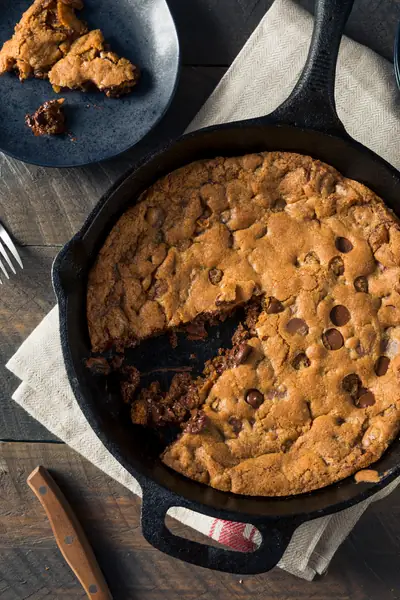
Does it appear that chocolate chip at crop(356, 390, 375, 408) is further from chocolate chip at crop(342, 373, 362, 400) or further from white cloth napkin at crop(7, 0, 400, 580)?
white cloth napkin at crop(7, 0, 400, 580)

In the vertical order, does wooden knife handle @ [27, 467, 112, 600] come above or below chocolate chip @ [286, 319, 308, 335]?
below

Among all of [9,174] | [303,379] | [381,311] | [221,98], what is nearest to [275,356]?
[303,379]

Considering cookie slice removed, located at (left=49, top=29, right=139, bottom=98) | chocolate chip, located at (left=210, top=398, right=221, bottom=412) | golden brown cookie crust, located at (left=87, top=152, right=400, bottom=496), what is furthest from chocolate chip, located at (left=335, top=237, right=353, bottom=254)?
cookie slice removed, located at (left=49, top=29, right=139, bottom=98)

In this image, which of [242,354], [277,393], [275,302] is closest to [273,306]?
[275,302]

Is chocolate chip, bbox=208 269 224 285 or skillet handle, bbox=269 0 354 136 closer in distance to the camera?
skillet handle, bbox=269 0 354 136

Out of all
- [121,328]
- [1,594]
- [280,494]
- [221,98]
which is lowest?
[1,594]

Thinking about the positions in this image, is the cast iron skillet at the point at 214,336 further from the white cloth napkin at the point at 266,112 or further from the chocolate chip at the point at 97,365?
the white cloth napkin at the point at 266,112

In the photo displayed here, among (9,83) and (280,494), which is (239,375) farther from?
(9,83)
